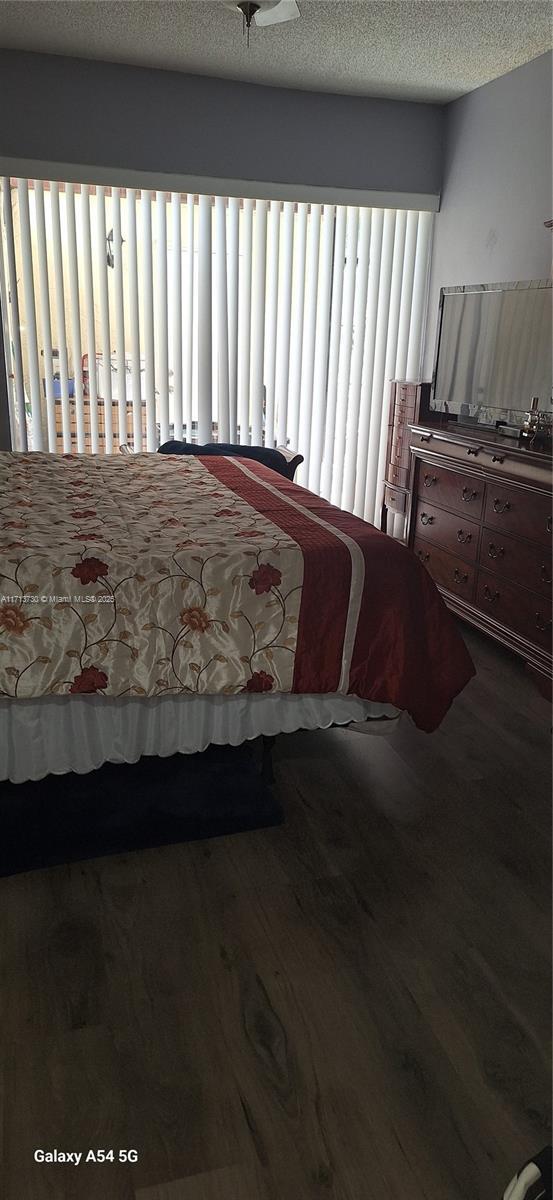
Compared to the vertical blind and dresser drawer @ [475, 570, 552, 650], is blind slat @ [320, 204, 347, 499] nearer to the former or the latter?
the vertical blind

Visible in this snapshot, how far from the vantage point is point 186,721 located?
6.90 feet

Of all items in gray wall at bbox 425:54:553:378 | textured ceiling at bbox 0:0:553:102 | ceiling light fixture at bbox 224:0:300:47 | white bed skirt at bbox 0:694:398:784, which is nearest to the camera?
white bed skirt at bbox 0:694:398:784

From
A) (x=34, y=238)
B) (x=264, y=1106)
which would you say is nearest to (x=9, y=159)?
(x=34, y=238)

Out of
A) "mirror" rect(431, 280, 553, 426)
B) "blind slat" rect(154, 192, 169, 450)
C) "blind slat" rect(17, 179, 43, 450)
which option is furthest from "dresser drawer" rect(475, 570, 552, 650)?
Result: "blind slat" rect(17, 179, 43, 450)

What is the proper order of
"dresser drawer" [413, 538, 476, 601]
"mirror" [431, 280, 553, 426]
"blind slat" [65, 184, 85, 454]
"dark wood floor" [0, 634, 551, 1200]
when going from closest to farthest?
"dark wood floor" [0, 634, 551, 1200] < "mirror" [431, 280, 553, 426] < "dresser drawer" [413, 538, 476, 601] < "blind slat" [65, 184, 85, 454]

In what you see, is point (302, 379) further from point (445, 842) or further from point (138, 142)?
point (445, 842)

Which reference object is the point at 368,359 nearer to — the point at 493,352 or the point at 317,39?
the point at 493,352

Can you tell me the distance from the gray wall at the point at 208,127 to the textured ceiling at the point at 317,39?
Answer: 10cm

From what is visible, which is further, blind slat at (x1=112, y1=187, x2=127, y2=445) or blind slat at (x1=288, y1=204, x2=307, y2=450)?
blind slat at (x1=288, y1=204, x2=307, y2=450)

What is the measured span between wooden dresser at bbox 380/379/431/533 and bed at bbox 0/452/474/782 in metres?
2.26

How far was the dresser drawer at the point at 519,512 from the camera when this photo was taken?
304 cm

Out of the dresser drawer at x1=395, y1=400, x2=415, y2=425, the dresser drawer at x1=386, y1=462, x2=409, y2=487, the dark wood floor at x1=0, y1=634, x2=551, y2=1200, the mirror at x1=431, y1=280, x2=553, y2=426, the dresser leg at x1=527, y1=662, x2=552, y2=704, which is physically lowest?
the dark wood floor at x1=0, y1=634, x2=551, y2=1200

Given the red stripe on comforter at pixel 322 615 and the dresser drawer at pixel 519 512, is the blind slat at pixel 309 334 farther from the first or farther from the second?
the red stripe on comforter at pixel 322 615

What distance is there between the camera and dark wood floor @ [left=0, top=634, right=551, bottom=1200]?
1316 millimetres
